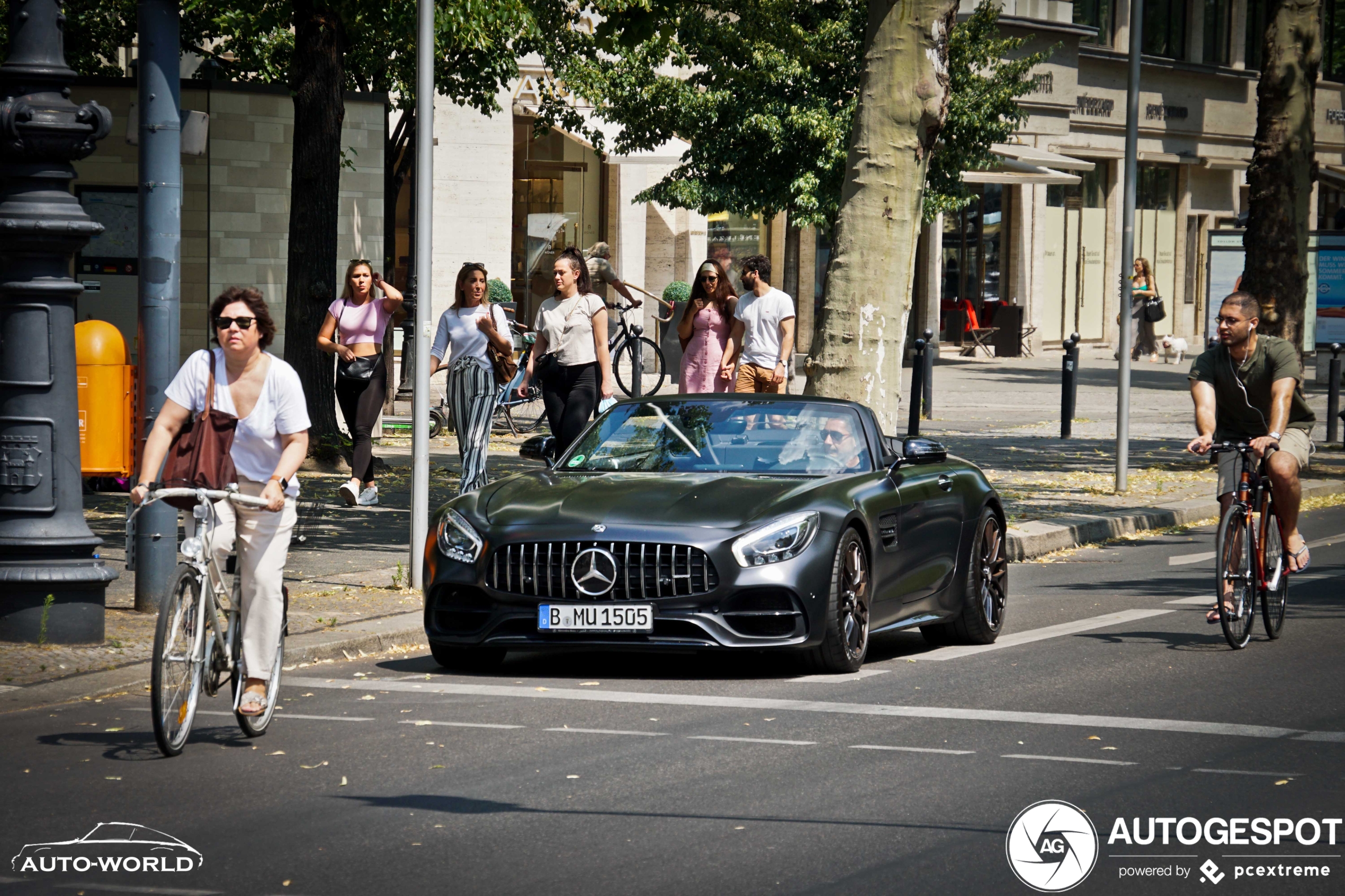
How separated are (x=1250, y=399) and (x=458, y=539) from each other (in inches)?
164

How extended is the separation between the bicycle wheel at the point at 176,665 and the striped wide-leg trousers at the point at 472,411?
20.3ft

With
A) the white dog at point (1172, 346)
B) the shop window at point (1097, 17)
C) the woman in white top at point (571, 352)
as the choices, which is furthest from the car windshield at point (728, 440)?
the shop window at point (1097, 17)

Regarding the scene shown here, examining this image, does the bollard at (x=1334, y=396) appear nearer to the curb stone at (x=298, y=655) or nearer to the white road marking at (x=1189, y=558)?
the white road marking at (x=1189, y=558)

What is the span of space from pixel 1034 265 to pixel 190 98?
2592cm

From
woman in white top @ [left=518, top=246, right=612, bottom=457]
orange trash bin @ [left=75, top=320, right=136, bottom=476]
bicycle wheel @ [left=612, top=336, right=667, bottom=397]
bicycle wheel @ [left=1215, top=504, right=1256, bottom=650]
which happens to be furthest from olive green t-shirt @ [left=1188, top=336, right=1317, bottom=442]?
bicycle wheel @ [left=612, top=336, right=667, bottom=397]

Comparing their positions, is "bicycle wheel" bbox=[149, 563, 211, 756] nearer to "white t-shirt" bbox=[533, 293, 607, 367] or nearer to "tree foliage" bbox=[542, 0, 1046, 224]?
"white t-shirt" bbox=[533, 293, 607, 367]

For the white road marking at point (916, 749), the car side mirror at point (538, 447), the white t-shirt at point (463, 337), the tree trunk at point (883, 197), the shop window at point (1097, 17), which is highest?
the shop window at point (1097, 17)

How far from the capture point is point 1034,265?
42.1 metres

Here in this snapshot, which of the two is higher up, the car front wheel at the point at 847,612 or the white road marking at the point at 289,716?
the car front wheel at the point at 847,612

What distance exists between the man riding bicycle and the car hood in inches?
91.3

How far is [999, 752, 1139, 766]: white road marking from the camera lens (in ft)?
22.3

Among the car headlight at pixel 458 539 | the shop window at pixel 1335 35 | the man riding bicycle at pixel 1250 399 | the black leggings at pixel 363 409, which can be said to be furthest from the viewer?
the shop window at pixel 1335 35

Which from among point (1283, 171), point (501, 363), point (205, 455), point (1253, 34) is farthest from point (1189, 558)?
point (1253, 34)

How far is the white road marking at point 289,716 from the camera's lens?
770cm
